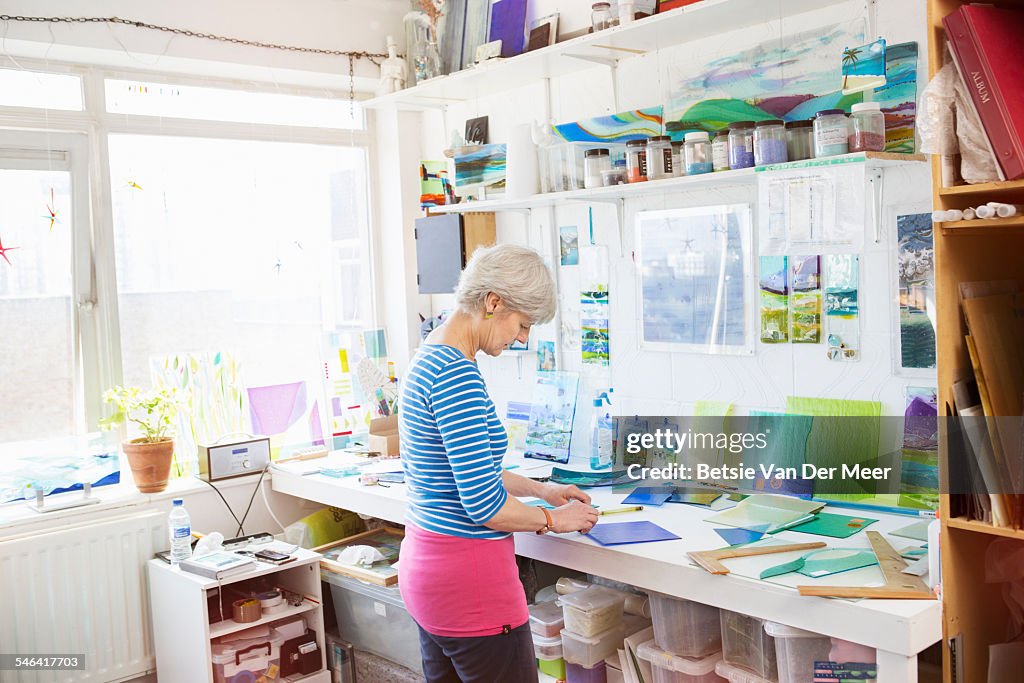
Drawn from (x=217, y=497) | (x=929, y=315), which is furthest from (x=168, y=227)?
(x=929, y=315)

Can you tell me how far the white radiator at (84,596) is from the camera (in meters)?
2.83

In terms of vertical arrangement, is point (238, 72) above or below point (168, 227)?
above

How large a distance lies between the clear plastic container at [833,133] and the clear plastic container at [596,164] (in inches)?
28.7

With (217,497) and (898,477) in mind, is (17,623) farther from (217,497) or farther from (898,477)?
(898,477)

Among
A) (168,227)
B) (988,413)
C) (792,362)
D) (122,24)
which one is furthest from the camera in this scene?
(168,227)

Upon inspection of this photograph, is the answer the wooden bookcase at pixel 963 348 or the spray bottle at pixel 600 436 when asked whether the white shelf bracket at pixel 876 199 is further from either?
the spray bottle at pixel 600 436

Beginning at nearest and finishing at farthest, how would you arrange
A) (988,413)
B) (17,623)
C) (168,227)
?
1. (988,413)
2. (17,623)
3. (168,227)

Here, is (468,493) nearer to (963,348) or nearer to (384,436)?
(963,348)

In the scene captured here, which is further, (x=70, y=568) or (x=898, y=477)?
(x=70, y=568)

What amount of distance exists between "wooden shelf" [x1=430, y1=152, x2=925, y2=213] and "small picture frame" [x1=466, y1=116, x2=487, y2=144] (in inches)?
11.7

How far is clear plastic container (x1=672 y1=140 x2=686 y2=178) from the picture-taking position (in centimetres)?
260

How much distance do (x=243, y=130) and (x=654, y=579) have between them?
2.46 m

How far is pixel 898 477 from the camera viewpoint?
2.37 meters

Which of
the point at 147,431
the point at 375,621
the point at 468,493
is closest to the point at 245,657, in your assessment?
the point at 375,621
